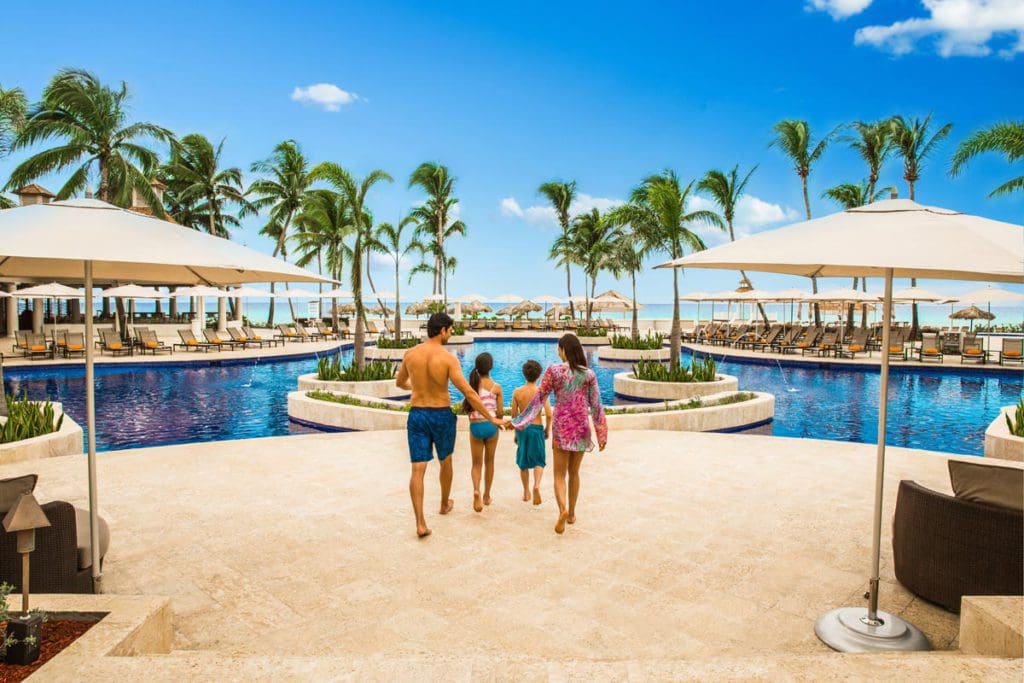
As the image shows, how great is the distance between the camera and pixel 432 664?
7.29ft

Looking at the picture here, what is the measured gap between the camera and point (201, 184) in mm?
27703

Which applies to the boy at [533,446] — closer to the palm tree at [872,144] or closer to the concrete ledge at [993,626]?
the concrete ledge at [993,626]

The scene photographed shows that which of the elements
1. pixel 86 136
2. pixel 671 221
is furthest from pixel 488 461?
pixel 86 136

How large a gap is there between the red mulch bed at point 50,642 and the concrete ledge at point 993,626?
145 inches

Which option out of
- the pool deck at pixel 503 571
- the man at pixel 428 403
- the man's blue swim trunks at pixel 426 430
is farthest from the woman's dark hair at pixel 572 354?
the pool deck at pixel 503 571

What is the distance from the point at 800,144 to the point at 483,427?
2673 cm

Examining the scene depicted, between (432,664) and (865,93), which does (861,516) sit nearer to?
(432,664)

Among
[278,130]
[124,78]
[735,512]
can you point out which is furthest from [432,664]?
[278,130]

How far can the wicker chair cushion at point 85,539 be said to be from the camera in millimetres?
3252

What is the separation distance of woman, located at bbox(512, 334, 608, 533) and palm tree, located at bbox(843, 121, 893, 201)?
26.7 m

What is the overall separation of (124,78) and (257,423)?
61.7 feet

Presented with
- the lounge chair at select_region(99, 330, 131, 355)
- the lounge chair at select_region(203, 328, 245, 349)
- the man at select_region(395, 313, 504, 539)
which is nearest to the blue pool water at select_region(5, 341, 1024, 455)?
the lounge chair at select_region(99, 330, 131, 355)

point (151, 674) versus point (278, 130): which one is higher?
point (278, 130)

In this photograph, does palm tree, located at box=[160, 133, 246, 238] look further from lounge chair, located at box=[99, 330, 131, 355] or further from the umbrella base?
the umbrella base
